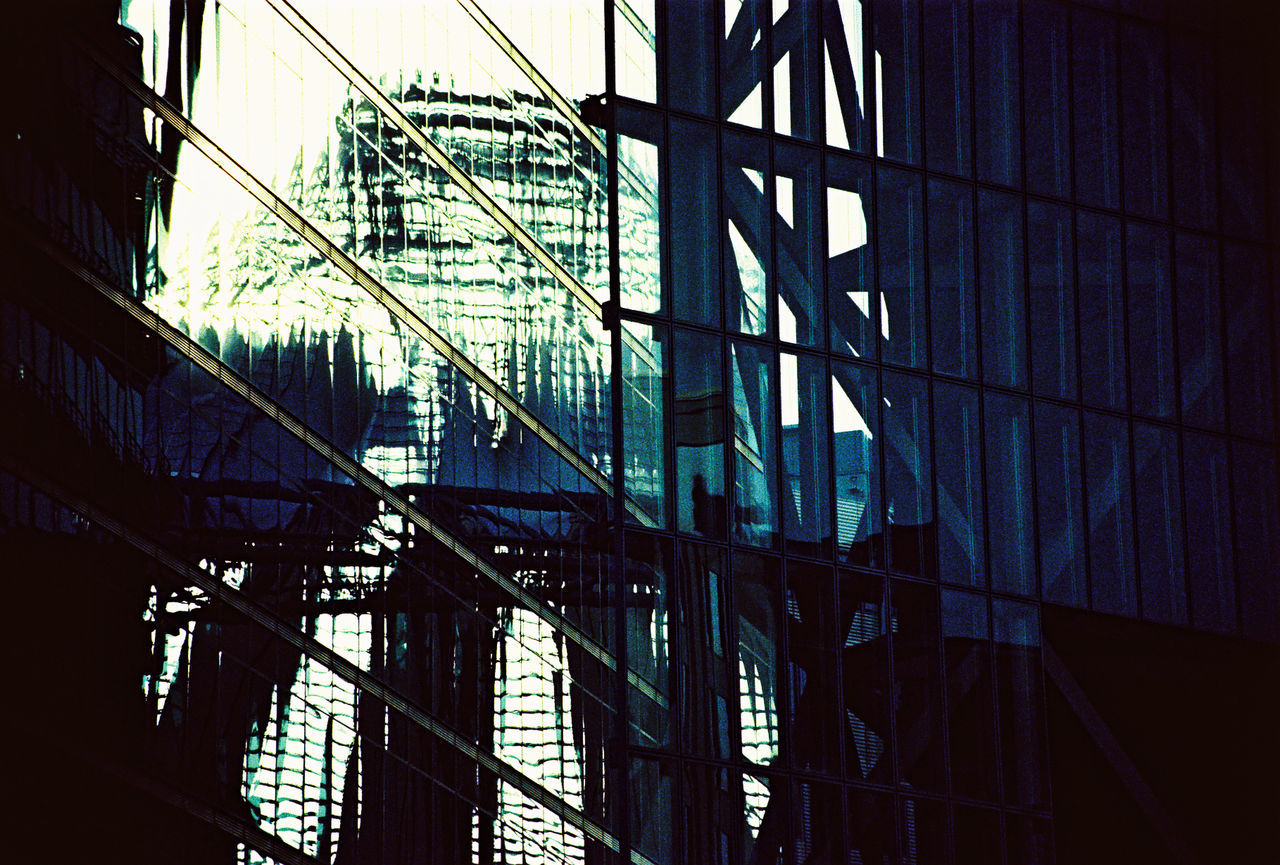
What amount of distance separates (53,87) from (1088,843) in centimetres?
2004

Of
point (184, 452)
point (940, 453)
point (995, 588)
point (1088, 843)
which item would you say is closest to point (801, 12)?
point (940, 453)

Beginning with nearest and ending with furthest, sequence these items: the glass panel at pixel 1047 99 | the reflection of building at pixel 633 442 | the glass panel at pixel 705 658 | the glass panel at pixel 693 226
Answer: the reflection of building at pixel 633 442 < the glass panel at pixel 705 658 < the glass panel at pixel 693 226 < the glass panel at pixel 1047 99

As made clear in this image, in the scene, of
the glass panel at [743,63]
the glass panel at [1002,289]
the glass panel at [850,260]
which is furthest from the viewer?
the glass panel at [1002,289]

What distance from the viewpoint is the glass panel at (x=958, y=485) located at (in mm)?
31969

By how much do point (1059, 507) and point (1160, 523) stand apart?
7.40 ft

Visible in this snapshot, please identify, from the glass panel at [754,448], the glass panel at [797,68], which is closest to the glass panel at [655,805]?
the glass panel at [754,448]

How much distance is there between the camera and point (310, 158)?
3011cm

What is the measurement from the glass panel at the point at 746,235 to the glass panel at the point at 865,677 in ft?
13.5

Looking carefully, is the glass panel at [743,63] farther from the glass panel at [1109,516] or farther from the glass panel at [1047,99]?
the glass panel at [1109,516]

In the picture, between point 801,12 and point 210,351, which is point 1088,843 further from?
point 210,351

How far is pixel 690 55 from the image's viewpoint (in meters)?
30.4

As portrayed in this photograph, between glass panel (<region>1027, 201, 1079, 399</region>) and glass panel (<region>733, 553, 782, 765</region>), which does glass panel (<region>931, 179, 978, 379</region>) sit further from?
glass panel (<region>733, 553, 782, 765</region>)

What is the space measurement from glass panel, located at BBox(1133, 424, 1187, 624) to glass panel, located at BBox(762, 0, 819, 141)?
7.78 meters

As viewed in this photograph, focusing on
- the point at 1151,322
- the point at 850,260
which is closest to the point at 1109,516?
the point at 1151,322
